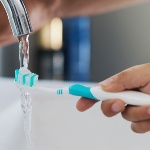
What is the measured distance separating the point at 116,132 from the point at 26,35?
0.28 metres

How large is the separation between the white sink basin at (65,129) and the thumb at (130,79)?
123 millimetres

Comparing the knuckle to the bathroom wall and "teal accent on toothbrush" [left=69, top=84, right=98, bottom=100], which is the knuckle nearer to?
"teal accent on toothbrush" [left=69, top=84, right=98, bottom=100]

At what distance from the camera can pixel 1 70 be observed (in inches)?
64.4

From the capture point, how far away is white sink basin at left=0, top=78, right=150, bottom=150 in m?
0.57

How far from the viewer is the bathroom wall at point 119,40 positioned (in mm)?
1344

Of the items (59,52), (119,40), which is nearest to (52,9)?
(119,40)

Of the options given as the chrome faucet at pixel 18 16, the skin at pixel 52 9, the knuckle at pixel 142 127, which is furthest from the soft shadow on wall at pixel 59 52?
the chrome faucet at pixel 18 16

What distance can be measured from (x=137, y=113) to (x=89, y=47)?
41.0 inches

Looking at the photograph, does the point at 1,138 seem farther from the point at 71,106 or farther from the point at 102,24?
the point at 102,24

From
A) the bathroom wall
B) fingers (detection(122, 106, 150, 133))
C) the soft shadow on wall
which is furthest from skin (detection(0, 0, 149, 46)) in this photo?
the soft shadow on wall

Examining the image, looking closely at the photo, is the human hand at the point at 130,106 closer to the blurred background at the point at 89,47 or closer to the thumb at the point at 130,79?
the thumb at the point at 130,79

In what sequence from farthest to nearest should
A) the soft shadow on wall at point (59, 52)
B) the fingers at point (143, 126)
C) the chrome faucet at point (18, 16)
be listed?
the soft shadow on wall at point (59, 52) → the fingers at point (143, 126) → the chrome faucet at point (18, 16)

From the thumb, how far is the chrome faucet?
12 centimetres


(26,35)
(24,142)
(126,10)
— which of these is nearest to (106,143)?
(24,142)
